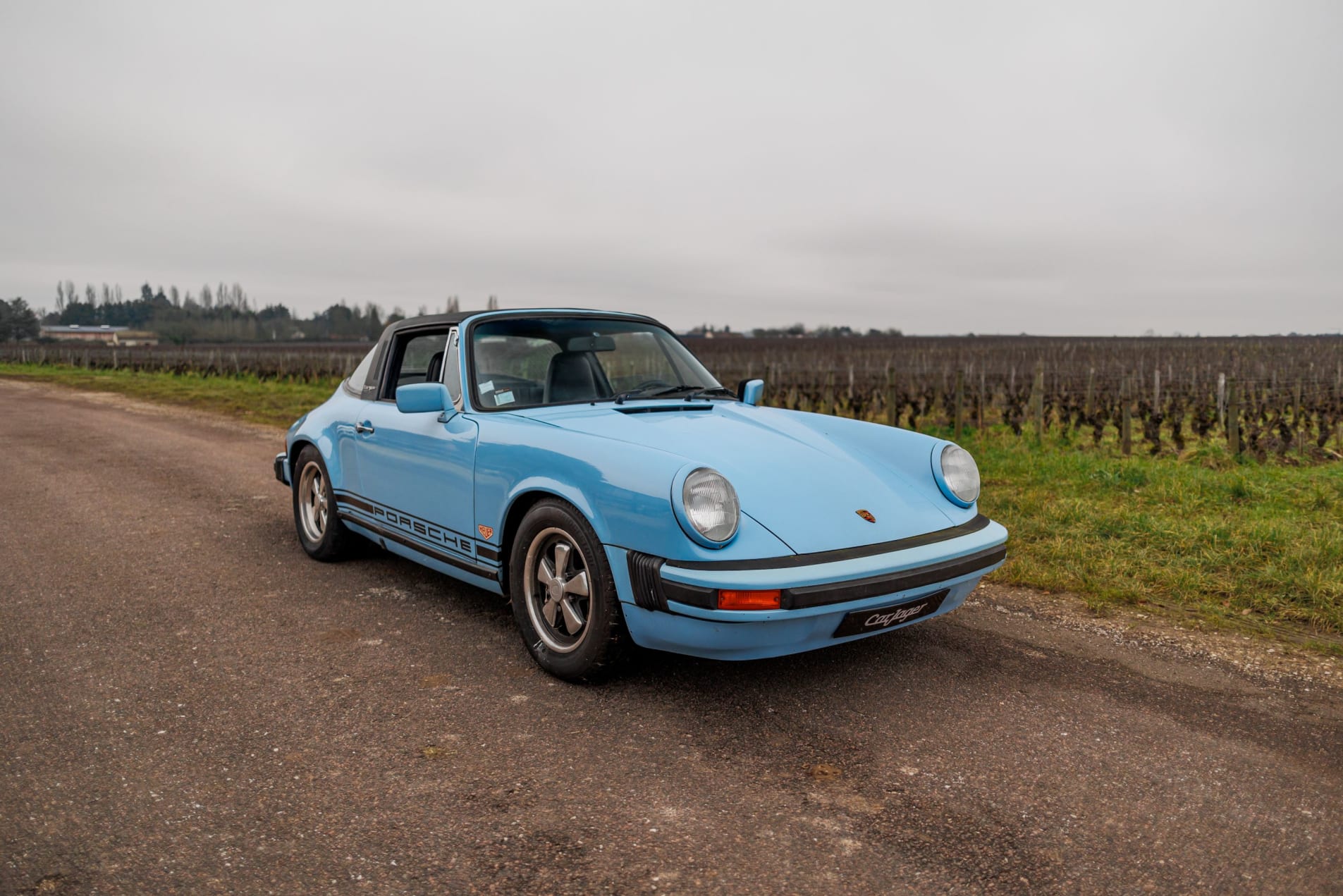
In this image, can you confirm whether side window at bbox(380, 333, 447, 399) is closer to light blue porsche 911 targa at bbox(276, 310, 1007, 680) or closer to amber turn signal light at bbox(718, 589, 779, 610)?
light blue porsche 911 targa at bbox(276, 310, 1007, 680)

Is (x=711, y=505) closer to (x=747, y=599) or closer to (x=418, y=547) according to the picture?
(x=747, y=599)

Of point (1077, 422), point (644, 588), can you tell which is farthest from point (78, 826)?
point (1077, 422)

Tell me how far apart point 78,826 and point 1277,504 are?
8.03 metres

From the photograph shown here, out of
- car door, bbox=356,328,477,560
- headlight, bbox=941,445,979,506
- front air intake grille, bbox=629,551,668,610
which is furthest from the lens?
car door, bbox=356,328,477,560

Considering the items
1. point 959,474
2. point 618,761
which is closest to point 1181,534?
point 959,474

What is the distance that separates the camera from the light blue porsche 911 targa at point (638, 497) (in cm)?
312

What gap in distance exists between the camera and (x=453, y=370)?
4.47 meters

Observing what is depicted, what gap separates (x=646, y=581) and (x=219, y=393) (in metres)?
21.2

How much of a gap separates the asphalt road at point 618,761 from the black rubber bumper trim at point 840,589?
1.55 feet

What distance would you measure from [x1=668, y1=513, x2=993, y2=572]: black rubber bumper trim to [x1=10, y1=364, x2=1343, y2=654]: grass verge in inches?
71.5

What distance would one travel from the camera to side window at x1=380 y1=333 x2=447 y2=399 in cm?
498

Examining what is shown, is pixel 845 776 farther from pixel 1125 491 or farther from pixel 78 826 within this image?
pixel 1125 491

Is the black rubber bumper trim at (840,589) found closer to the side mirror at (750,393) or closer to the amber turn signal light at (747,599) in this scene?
the amber turn signal light at (747,599)

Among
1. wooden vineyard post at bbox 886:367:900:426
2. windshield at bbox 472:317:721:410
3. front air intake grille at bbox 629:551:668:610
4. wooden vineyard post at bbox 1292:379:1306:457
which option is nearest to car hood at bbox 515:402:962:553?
windshield at bbox 472:317:721:410
